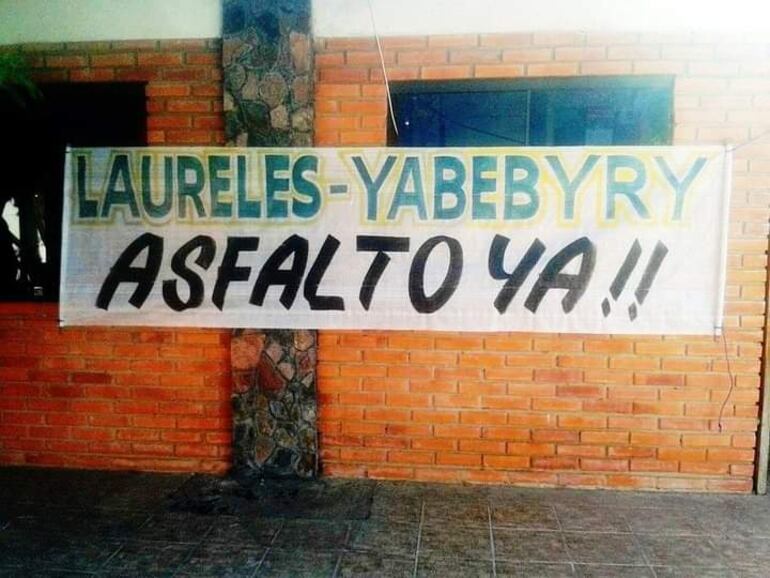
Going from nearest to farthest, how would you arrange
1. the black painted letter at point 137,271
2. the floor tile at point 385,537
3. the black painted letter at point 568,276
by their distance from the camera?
1. the floor tile at point 385,537
2. the black painted letter at point 568,276
3. the black painted letter at point 137,271

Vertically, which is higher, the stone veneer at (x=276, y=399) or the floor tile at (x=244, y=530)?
the stone veneer at (x=276, y=399)

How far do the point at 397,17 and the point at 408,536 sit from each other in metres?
3.45

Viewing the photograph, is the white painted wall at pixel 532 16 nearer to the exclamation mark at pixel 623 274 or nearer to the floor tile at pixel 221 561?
the exclamation mark at pixel 623 274

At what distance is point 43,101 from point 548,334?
13.5ft

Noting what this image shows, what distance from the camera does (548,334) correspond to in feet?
13.8

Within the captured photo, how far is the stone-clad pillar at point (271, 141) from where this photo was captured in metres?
4.17

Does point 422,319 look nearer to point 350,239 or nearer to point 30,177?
point 350,239

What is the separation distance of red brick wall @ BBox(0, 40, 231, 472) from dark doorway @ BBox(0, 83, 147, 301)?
122mm

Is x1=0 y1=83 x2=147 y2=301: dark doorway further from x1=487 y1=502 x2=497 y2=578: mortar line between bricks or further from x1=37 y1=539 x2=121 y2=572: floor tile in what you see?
x1=487 y1=502 x2=497 y2=578: mortar line between bricks

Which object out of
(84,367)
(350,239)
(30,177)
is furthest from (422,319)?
(30,177)

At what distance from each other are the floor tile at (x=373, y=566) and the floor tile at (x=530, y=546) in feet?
1.78

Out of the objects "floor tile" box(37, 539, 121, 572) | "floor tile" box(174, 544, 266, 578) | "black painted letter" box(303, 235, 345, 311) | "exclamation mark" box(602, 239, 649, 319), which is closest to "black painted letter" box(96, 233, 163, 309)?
"black painted letter" box(303, 235, 345, 311)

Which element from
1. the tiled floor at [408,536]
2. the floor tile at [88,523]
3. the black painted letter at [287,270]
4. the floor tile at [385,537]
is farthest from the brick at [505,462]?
the floor tile at [88,523]

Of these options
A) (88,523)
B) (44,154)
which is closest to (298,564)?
(88,523)
